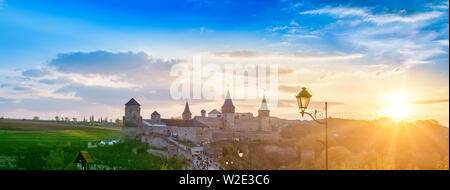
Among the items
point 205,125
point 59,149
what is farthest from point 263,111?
point 59,149

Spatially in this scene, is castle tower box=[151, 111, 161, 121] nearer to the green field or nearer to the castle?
the castle

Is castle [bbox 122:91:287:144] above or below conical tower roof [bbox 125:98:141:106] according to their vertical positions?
below

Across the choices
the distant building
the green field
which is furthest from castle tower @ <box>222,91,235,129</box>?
the green field

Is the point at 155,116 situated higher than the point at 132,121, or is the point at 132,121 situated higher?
the point at 155,116

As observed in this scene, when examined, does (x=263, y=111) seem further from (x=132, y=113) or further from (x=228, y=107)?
(x=132, y=113)

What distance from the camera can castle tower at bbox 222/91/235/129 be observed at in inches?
2190

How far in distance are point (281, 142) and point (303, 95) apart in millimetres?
44399

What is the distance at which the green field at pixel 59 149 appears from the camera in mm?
25547

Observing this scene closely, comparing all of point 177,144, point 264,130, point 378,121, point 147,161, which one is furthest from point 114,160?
point 378,121

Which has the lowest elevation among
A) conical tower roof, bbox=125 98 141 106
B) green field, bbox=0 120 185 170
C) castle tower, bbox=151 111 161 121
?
green field, bbox=0 120 185 170

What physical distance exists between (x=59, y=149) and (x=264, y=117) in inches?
1451

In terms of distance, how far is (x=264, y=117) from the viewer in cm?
6012

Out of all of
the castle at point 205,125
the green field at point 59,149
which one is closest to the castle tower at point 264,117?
the castle at point 205,125
